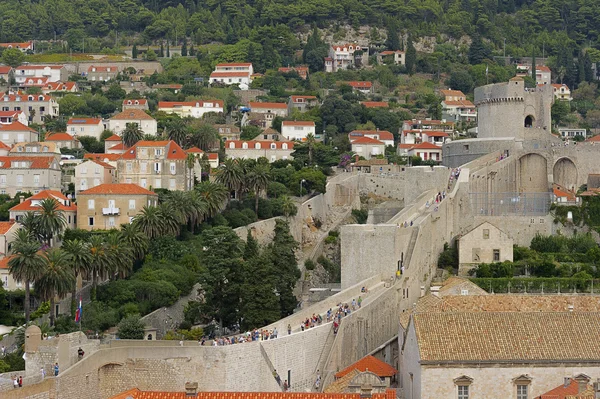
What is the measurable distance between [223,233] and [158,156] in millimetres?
13388

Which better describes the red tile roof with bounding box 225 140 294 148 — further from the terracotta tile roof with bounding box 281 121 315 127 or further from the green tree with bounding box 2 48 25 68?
the green tree with bounding box 2 48 25 68

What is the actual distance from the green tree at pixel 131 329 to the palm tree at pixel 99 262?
5.84 m

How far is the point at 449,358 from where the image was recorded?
4609 cm

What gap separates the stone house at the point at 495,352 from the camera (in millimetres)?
46062

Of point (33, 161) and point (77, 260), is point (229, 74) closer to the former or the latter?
point (33, 161)

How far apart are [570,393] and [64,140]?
203 feet

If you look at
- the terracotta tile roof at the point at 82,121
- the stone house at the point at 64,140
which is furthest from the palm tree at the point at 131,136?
the terracotta tile roof at the point at 82,121

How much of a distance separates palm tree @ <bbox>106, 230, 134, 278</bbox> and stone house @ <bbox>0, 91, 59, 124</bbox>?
1864 inches

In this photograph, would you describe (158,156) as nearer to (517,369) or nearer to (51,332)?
(51,332)

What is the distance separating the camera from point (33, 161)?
8512 centimetres

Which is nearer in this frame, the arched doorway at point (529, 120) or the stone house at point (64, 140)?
the arched doorway at point (529, 120)

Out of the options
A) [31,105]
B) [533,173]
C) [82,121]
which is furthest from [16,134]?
[533,173]

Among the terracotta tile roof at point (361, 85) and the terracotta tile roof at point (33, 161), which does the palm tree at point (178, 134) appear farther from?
the terracotta tile roof at point (361, 85)

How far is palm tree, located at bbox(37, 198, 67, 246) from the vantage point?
233ft
